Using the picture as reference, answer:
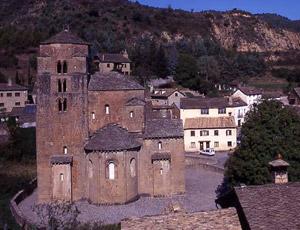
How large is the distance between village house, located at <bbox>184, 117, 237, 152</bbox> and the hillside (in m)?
39.9

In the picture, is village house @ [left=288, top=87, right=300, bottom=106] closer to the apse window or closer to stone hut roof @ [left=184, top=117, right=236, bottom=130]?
stone hut roof @ [left=184, top=117, right=236, bottom=130]

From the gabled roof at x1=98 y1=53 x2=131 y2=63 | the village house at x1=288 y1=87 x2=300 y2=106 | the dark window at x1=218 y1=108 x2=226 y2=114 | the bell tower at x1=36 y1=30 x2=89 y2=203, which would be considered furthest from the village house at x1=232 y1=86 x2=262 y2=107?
the bell tower at x1=36 y1=30 x2=89 y2=203

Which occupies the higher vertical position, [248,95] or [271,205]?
[248,95]

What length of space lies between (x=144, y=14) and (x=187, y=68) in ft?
226

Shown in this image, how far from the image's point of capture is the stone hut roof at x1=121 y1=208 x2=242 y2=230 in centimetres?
1419

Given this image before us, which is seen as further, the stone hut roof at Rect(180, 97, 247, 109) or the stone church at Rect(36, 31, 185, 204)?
the stone hut roof at Rect(180, 97, 247, 109)

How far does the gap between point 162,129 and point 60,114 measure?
7353mm

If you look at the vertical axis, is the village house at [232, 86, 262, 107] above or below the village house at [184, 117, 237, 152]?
above

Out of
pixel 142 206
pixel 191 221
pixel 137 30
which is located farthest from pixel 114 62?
pixel 191 221

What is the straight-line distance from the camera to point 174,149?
1587 inches

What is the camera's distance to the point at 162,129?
1583 inches

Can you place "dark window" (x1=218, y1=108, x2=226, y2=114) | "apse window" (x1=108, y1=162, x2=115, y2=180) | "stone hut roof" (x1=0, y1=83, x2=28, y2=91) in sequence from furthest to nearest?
"stone hut roof" (x1=0, y1=83, x2=28, y2=91) → "dark window" (x1=218, y1=108, x2=226, y2=114) → "apse window" (x1=108, y1=162, x2=115, y2=180)

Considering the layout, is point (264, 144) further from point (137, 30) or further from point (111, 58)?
point (137, 30)

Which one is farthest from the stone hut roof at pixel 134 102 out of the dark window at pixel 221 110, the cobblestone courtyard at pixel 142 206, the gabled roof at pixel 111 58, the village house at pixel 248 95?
the gabled roof at pixel 111 58
